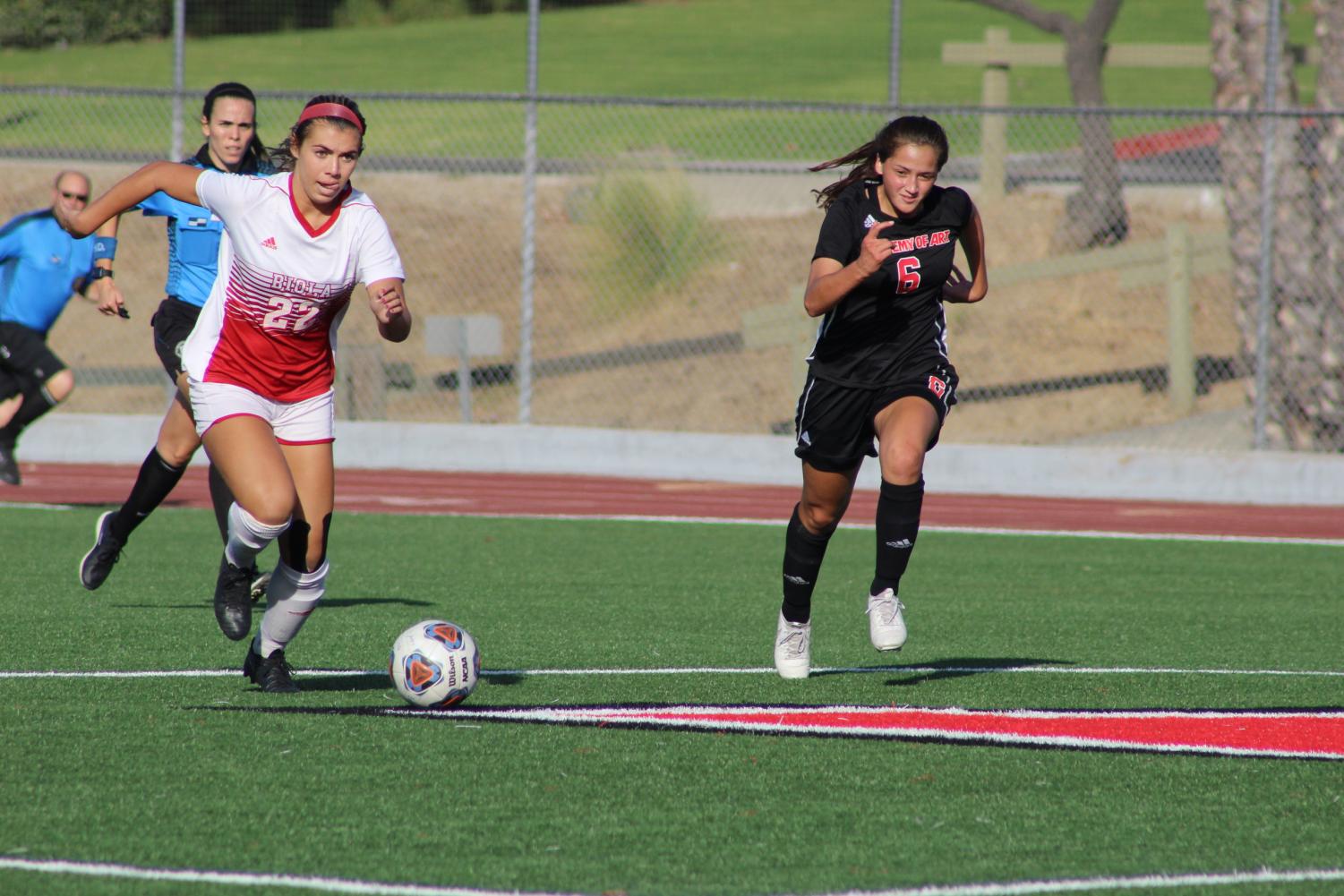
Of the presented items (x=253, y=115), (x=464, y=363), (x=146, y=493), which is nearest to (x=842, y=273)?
(x=253, y=115)

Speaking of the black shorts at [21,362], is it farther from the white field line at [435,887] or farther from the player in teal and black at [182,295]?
the white field line at [435,887]

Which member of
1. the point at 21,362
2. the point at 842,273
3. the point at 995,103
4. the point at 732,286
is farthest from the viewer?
the point at 732,286

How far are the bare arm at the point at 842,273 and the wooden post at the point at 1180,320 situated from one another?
40.4 ft

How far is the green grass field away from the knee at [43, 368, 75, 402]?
3.09 m

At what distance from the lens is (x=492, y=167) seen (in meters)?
27.0

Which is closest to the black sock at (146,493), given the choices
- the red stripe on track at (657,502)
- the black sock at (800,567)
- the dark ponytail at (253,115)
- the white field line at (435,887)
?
the dark ponytail at (253,115)

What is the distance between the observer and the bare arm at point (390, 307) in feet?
18.3

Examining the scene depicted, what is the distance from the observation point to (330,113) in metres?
5.71

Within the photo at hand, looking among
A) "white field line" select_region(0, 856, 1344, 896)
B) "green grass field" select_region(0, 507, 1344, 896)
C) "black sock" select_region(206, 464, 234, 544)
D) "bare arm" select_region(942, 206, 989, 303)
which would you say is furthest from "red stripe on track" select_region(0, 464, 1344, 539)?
"white field line" select_region(0, 856, 1344, 896)

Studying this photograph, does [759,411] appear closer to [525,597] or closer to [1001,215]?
[1001,215]

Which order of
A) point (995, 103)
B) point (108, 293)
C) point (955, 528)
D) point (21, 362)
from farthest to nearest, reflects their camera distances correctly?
point (995, 103) → point (955, 528) → point (21, 362) → point (108, 293)

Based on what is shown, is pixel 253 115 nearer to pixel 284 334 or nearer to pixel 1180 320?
pixel 284 334

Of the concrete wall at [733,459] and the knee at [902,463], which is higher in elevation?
the knee at [902,463]

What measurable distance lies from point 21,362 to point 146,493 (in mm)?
5348
